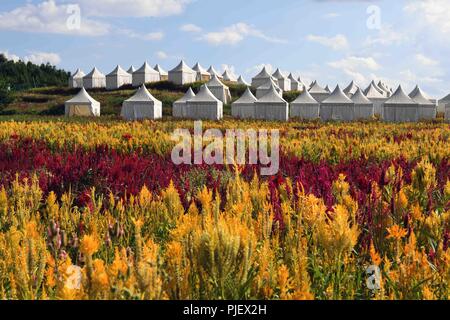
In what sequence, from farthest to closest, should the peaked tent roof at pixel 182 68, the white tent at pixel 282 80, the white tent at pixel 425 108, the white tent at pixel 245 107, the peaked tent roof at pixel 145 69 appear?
1. the white tent at pixel 282 80
2. the peaked tent roof at pixel 145 69
3. the peaked tent roof at pixel 182 68
4. the white tent at pixel 245 107
5. the white tent at pixel 425 108

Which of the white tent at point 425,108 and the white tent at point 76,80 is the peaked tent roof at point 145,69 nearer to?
the white tent at point 76,80

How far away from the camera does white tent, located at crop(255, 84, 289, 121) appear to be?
36.8 metres

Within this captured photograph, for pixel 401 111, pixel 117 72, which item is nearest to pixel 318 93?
pixel 401 111

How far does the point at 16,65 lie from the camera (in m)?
94.1

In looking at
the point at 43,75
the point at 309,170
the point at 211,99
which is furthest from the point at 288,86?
the point at 309,170

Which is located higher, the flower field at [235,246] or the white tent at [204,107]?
the white tent at [204,107]

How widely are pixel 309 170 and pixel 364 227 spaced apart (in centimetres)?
219

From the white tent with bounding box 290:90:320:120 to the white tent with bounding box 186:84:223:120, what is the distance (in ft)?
20.4

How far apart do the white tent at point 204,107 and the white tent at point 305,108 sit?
20.4ft

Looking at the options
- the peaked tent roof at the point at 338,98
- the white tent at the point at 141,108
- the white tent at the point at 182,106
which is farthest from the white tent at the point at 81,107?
the peaked tent roof at the point at 338,98

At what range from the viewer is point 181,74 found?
61.2 m

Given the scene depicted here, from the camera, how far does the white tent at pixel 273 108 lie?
1447 inches

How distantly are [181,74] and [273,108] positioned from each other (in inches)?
1050

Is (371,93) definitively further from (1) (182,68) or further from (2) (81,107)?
(2) (81,107)
